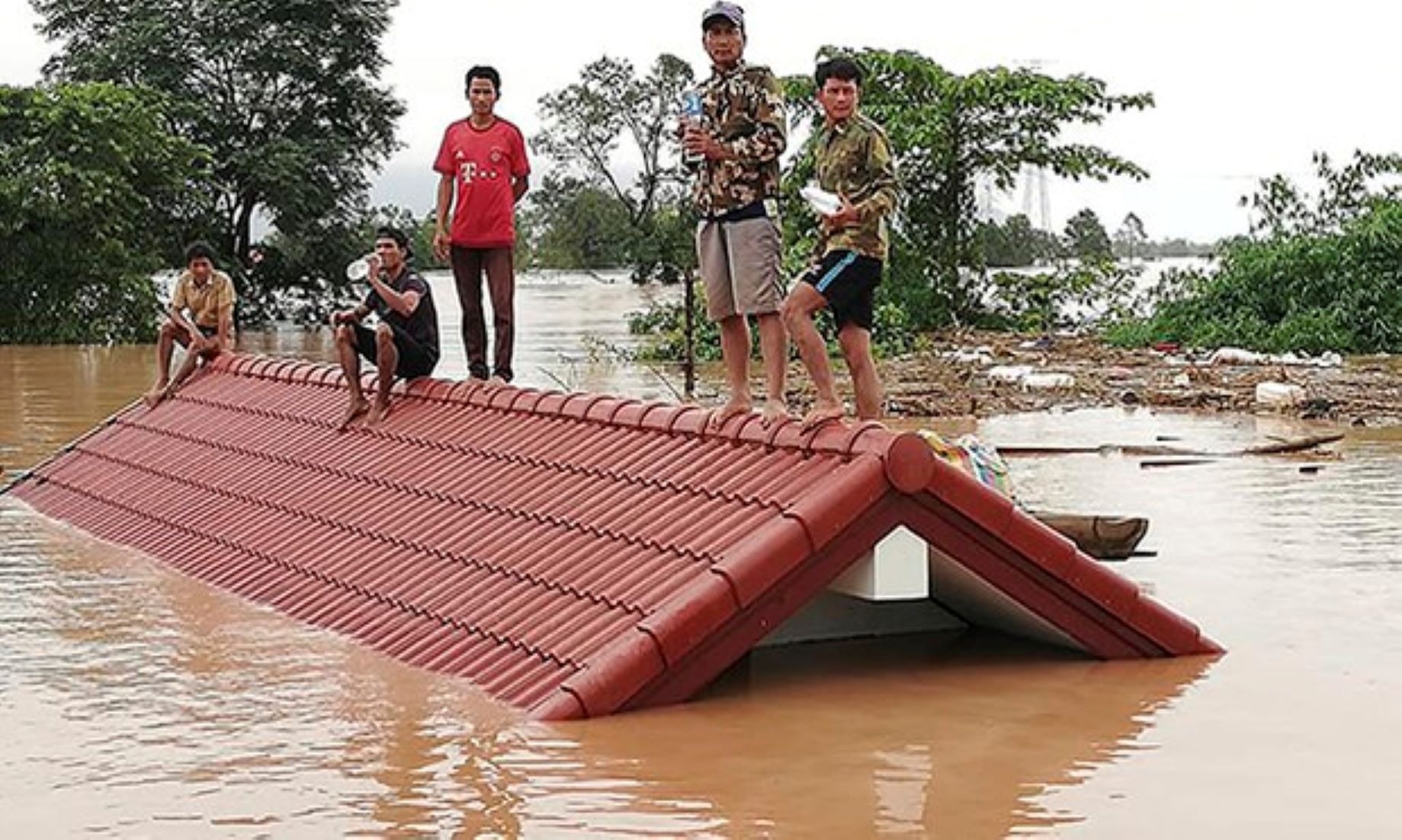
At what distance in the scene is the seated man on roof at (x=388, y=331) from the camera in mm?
11328

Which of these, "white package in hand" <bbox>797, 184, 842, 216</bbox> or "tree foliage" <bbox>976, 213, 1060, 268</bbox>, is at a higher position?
A: "tree foliage" <bbox>976, 213, 1060, 268</bbox>

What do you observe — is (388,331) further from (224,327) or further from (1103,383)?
(1103,383)

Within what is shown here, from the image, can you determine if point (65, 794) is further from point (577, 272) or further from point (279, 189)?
point (577, 272)

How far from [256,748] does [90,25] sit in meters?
40.4

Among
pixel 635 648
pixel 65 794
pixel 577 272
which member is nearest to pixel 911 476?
pixel 635 648

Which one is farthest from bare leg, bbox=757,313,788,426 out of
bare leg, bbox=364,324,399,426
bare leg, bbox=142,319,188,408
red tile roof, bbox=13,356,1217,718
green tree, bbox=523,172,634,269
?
green tree, bbox=523,172,634,269

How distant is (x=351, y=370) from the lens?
11.5m

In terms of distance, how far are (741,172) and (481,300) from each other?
147 inches

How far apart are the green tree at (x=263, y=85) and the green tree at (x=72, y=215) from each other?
5.44 metres

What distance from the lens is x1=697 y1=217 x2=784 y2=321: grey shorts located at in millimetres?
8891

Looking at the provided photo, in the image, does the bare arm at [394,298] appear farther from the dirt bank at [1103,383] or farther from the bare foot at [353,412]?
the dirt bank at [1103,383]

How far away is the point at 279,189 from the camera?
42031 mm

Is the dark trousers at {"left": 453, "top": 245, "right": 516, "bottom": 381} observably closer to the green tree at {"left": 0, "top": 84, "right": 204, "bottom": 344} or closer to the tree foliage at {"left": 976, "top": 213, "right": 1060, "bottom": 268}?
the tree foliage at {"left": 976, "top": 213, "right": 1060, "bottom": 268}

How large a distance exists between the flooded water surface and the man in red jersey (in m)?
2.65
